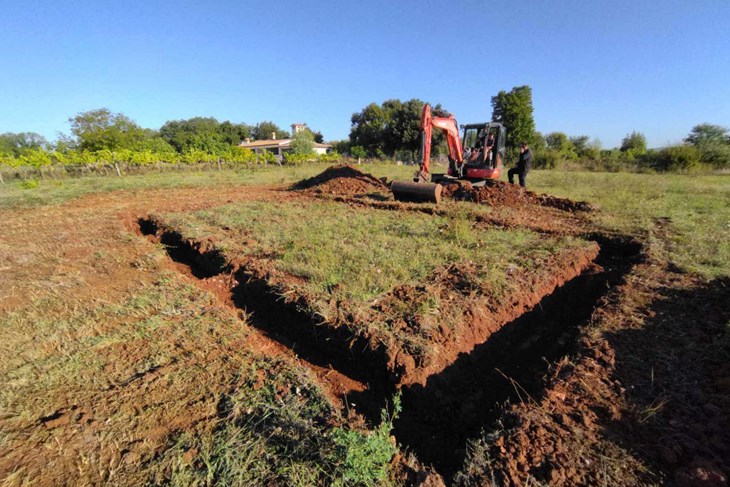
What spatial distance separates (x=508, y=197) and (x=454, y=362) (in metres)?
7.82

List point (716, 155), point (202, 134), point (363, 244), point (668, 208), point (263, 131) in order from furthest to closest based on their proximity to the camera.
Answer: point (263, 131) < point (202, 134) < point (716, 155) < point (668, 208) < point (363, 244)

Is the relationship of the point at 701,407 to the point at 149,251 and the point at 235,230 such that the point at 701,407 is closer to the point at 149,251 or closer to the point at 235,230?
the point at 235,230

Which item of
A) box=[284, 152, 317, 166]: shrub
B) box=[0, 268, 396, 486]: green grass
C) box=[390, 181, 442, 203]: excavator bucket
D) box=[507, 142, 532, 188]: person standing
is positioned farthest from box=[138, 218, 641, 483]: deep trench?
box=[284, 152, 317, 166]: shrub

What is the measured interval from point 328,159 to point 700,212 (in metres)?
31.8

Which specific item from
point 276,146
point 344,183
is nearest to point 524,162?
point 344,183

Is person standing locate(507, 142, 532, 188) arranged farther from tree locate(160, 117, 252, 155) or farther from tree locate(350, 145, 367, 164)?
tree locate(160, 117, 252, 155)

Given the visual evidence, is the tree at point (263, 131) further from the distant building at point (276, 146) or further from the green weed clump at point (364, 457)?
the green weed clump at point (364, 457)

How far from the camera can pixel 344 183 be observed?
12539 millimetres

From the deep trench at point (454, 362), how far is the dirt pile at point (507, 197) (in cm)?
486

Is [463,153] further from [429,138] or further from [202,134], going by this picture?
[202,134]

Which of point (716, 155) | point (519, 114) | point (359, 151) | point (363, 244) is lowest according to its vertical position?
point (363, 244)

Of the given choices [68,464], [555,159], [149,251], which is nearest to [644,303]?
[68,464]

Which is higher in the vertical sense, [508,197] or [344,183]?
[344,183]

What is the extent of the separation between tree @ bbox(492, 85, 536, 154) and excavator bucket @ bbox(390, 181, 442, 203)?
90.8ft
